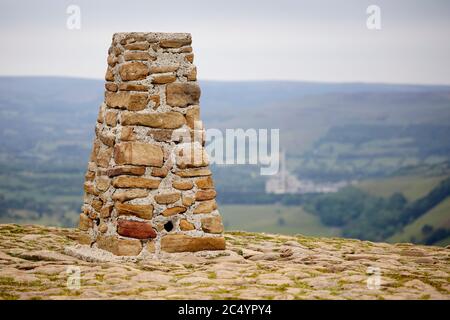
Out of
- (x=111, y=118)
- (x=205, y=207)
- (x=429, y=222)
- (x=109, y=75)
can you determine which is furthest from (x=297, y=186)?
(x=205, y=207)

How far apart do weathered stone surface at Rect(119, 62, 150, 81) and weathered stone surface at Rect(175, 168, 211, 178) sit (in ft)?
5.07

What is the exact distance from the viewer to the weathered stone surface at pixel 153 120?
1292 cm

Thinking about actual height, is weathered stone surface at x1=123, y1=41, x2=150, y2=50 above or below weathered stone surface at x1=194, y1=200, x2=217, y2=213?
above

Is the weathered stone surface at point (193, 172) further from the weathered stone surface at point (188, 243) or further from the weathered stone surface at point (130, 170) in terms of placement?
the weathered stone surface at point (188, 243)

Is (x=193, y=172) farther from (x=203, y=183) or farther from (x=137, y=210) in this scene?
(x=137, y=210)

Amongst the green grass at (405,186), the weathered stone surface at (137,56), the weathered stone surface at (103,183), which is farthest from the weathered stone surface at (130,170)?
the green grass at (405,186)

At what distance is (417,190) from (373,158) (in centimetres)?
5354

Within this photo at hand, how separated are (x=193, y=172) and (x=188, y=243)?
1.07m

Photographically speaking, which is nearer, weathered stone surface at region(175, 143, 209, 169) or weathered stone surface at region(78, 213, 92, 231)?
weathered stone surface at region(175, 143, 209, 169)

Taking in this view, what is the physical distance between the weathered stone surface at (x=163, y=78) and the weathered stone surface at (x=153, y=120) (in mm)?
489

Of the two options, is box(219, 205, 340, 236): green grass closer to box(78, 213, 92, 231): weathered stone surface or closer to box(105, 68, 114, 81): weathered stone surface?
box(78, 213, 92, 231): weathered stone surface

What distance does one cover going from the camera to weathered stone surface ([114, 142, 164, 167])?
1285 centimetres

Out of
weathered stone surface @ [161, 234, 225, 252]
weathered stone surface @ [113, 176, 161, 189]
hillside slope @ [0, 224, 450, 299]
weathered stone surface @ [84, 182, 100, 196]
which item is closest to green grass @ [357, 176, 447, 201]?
hillside slope @ [0, 224, 450, 299]
